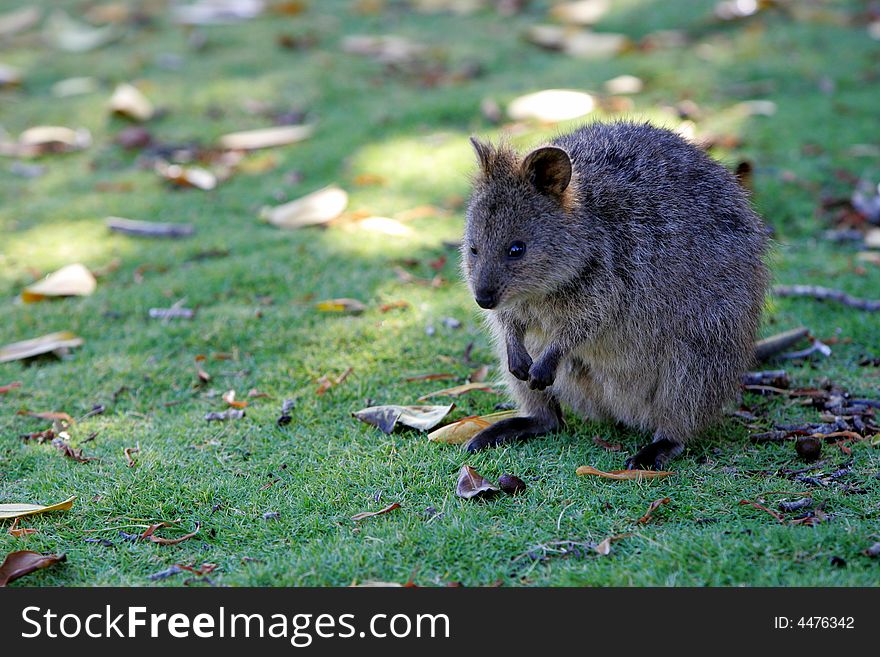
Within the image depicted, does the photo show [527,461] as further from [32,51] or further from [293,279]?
[32,51]

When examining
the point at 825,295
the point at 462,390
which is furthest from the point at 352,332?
the point at 825,295

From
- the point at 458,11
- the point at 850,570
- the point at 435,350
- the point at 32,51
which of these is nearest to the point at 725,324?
the point at 850,570

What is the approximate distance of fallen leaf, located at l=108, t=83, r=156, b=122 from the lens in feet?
25.2

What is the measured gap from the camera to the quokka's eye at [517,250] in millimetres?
3766

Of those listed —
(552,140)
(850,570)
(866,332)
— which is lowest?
(866,332)

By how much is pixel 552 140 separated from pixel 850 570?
2313 mm

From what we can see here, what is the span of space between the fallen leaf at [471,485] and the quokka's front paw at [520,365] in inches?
19.4

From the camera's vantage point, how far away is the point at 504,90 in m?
7.82

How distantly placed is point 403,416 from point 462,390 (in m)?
0.42

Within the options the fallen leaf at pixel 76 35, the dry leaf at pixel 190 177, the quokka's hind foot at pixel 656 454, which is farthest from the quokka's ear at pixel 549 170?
the fallen leaf at pixel 76 35

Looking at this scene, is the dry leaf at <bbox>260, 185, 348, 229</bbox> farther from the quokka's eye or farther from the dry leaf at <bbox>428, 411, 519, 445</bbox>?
the quokka's eye

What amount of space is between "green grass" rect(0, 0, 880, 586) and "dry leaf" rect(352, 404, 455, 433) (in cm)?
7

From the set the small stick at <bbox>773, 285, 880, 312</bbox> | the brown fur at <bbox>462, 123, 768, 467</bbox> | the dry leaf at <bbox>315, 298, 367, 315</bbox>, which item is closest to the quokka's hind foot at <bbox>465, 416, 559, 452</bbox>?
the brown fur at <bbox>462, 123, 768, 467</bbox>

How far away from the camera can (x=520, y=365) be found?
392cm
